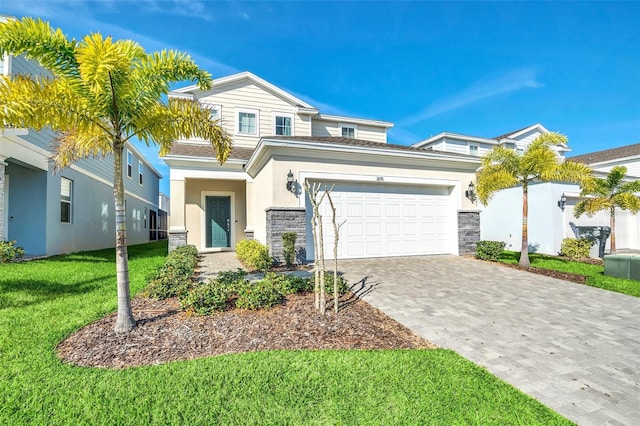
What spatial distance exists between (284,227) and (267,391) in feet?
20.5

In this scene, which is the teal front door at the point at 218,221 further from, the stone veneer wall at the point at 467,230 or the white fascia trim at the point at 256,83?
the stone veneer wall at the point at 467,230

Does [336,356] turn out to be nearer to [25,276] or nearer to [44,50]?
→ [44,50]

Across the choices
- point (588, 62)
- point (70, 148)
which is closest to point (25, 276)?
point (70, 148)

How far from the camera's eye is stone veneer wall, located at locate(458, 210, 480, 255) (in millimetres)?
10617

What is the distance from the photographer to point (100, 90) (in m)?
3.57

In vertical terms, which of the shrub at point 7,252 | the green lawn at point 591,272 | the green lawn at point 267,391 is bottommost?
the green lawn at point 591,272

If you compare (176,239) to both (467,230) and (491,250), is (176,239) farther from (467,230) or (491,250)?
(491,250)

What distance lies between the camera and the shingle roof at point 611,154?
21225mm

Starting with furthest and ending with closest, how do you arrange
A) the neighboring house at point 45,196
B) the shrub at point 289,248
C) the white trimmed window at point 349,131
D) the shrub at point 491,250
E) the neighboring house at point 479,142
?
the neighboring house at point 479,142, the white trimmed window at point 349,131, the shrub at point 491,250, the neighboring house at point 45,196, the shrub at point 289,248

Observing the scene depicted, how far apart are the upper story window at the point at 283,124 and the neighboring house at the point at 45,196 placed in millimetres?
8593

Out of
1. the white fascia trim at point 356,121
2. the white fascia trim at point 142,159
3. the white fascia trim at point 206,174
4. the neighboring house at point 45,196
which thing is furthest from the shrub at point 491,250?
the white fascia trim at point 142,159

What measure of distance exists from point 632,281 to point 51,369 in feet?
35.2

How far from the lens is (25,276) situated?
677cm

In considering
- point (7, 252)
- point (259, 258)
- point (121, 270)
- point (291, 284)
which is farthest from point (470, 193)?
point (7, 252)
